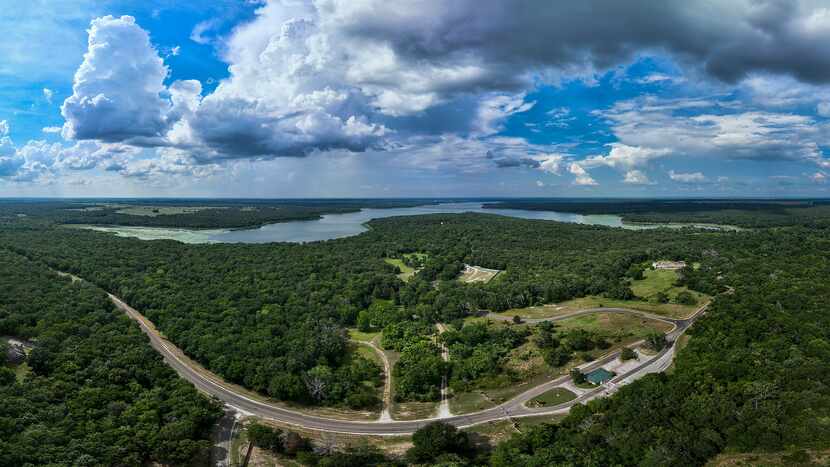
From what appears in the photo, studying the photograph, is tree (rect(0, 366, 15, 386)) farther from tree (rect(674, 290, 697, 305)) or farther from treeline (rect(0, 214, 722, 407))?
tree (rect(674, 290, 697, 305))

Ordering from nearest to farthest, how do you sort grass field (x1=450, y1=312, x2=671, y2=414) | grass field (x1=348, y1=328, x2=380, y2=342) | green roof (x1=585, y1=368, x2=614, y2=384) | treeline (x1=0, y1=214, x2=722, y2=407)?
grass field (x1=450, y1=312, x2=671, y2=414) → green roof (x1=585, y1=368, x2=614, y2=384) → treeline (x1=0, y1=214, x2=722, y2=407) → grass field (x1=348, y1=328, x2=380, y2=342)

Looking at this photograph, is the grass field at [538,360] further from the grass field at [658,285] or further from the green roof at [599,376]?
the grass field at [658,285]

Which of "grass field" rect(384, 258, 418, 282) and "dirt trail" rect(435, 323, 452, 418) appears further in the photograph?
"grass field" rect(384, 258, 418, 282)

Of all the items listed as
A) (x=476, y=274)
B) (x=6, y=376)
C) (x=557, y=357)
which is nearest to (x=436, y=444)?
(x=557, y=357)

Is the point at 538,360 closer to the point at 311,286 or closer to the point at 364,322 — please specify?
the point at 364,322

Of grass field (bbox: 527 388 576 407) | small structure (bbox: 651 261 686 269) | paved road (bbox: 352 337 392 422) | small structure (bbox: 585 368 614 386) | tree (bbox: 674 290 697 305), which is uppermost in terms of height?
small structure (bbox: 651 261 686 269)

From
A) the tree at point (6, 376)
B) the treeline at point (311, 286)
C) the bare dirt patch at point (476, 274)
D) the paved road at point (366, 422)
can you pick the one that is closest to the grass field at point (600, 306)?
the treeline at point (311, 286)

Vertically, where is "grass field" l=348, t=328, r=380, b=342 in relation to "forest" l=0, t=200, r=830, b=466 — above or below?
below

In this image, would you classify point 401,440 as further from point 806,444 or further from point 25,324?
point 25,324

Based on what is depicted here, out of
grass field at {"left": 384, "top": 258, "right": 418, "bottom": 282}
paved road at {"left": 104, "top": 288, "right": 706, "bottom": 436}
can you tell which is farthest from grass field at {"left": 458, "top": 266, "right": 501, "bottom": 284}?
paved road at {"left": 104, "top": 288, "right": 706, "bottom": 436}

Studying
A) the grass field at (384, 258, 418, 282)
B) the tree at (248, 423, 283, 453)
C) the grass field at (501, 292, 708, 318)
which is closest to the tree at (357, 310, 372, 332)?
the grass field at (501, 292, 708, 318)

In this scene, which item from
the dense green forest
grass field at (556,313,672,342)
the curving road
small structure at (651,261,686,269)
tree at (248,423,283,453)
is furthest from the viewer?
small structure at (651,261,686,269)
